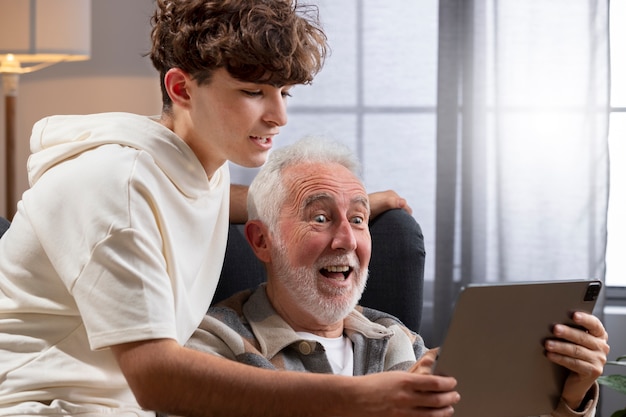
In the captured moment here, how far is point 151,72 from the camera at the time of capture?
3.58 m

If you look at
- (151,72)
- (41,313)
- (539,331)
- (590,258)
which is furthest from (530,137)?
(41,313)

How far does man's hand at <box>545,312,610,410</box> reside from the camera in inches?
60.9

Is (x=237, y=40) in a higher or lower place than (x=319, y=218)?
higher

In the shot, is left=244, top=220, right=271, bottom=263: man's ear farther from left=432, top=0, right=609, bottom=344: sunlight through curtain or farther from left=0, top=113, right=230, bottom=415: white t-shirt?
left=432, top=0, right=609, bottom=344: sunlight through curtain

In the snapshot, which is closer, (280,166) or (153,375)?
(153,375)

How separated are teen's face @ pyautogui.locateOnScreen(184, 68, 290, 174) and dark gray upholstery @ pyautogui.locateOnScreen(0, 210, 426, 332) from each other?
0.72 metres

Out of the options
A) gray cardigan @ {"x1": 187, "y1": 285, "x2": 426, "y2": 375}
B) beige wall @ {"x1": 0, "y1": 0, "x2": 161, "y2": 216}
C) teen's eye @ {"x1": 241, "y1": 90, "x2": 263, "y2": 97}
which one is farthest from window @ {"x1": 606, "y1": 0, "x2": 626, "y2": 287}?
teen's eye @ {"x1": 241, "y1": 90, "x2": 263, "y2": 97}

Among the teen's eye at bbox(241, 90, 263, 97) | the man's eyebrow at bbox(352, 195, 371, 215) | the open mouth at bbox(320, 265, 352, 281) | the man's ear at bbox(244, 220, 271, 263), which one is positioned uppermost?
the teen's eye at bbox(241, 90, 263, 97)

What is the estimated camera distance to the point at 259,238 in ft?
6.48

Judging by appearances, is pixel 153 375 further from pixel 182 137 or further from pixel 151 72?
pixel 151 72

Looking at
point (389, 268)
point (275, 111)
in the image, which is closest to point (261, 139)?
point (275, 111)

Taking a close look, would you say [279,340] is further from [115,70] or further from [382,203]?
[115,70]

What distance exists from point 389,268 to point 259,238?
1.38ft

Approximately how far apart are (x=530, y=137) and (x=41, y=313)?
2440mm
